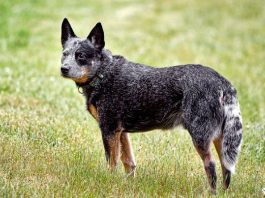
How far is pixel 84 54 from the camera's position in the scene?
9.14 m

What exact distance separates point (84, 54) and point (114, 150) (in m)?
1.44

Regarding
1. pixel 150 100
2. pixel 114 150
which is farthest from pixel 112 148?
pixel 150 100

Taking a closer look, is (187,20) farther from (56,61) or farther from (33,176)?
(33,176)

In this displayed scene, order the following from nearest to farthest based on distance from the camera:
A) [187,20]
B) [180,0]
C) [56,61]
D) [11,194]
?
[11,194]
[56,61]
[187,20]
[180,0]

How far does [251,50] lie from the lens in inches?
921

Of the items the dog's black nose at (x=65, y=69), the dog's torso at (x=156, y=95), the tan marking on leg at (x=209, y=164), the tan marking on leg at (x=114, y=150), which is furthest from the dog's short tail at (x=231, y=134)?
the dog's black nose at (x=65, y=69)

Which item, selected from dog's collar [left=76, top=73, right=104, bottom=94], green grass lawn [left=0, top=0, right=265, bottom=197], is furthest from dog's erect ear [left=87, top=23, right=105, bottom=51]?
green grass lawn [left=0, top=0, right=265, bottom=197]

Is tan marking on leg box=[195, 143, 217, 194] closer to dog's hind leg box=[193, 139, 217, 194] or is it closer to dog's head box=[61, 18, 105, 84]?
dog's hind leg box=[193, 139, 217, 194]

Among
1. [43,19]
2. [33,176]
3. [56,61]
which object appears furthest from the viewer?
[43,19]

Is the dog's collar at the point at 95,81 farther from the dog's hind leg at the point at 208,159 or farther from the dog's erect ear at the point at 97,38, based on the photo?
the dog's hind leg at the point at 208,159

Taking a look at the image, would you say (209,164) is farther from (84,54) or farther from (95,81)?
(84,54)

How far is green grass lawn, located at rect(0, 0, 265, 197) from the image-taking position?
8336 mm

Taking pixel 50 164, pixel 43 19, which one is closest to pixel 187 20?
pixel 43 19

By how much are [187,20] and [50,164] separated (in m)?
19.5
